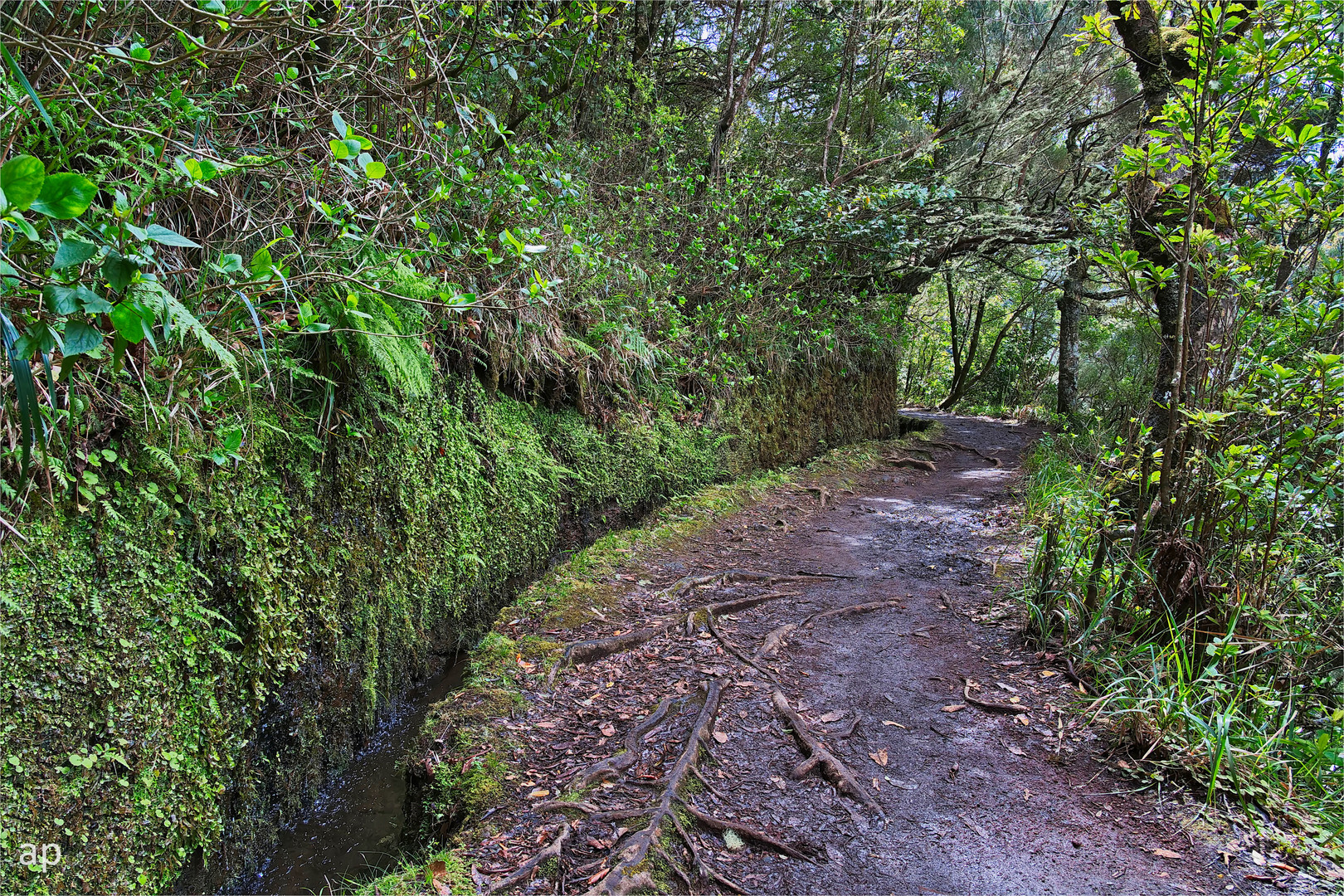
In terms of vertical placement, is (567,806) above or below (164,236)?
below

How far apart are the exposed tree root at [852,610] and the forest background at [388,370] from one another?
3.87ft

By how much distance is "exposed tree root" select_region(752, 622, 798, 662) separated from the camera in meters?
4.36

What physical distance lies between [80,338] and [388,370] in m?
2.29

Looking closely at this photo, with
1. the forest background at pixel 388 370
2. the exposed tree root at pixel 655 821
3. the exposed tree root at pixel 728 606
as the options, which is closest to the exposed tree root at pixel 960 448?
the forest background at pixel 388 370

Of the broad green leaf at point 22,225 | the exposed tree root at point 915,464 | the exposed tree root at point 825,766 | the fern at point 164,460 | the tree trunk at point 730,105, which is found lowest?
the exposed tree root at point 825,766

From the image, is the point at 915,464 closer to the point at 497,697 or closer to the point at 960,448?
the point at 960,448

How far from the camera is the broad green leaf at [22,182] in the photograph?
3.96ft

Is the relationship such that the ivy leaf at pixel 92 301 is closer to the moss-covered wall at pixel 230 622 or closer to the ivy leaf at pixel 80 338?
the ivy leaf at pixel 80 338

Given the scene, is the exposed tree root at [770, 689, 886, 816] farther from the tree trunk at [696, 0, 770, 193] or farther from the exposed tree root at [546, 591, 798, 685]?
the tree trunk at [696, 0, 770, 193]

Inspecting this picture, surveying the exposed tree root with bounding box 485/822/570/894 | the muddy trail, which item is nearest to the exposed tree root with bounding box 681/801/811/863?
the muddy trail

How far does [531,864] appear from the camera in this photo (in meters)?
2.50

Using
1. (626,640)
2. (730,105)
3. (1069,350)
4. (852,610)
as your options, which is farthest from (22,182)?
(1069,350)

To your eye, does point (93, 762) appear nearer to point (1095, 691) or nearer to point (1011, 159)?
point (1095, 691)

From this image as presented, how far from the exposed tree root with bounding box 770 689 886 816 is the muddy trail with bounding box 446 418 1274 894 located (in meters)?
0.01
